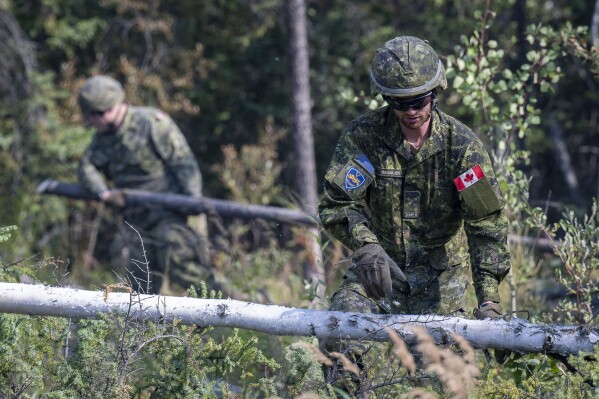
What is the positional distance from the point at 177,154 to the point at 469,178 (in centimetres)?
506

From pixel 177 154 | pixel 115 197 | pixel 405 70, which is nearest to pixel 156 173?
pixel 177 154

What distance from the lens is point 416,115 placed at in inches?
182

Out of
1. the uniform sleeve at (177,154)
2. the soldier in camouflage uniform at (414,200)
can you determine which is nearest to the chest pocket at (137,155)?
the uniform sleeve at (177,154)

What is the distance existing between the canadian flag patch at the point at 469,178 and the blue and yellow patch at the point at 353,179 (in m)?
0.46

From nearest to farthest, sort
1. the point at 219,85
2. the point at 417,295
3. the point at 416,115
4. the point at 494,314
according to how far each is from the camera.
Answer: the point at 494,314 < the point at 416,115 < the point at 417,295 < the point at 219,85

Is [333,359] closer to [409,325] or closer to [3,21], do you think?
[409,325]

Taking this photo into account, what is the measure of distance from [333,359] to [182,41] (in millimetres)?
9431

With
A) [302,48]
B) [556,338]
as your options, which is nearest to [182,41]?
[302,48]

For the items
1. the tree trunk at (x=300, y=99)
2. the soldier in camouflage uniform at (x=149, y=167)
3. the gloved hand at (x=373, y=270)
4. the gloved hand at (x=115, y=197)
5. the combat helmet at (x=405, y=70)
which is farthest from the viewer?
the tree trunk at (x=300, y=99)

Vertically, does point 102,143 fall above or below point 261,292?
above

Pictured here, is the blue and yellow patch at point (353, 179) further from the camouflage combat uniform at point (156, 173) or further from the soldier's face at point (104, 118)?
the soldier's face at point (104, 118)

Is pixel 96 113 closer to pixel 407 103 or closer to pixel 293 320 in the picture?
pixel 407 103

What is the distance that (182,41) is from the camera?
13.1 meters

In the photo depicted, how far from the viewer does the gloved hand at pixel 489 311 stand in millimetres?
4344
